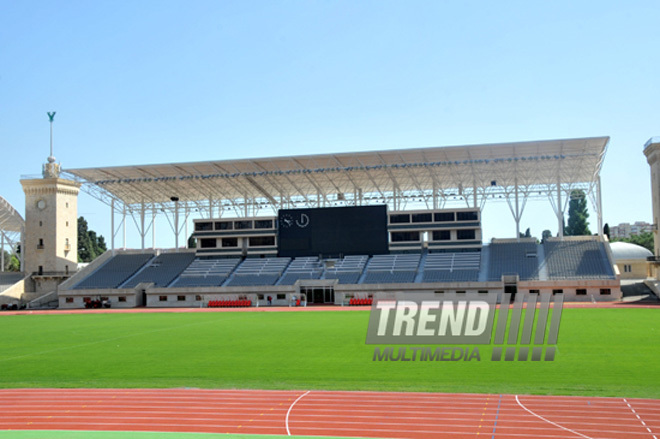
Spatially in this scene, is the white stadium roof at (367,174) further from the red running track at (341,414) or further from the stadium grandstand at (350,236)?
the red running track at (341,414)

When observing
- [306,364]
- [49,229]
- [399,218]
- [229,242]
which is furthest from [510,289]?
[49,229]

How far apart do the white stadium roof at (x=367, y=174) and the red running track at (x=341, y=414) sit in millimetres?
41364

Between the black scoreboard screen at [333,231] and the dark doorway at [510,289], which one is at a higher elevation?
the black scoreboard screen at [333,231]

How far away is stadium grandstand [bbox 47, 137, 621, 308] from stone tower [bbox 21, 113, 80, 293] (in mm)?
3644

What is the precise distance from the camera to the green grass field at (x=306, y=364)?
14.4 metres

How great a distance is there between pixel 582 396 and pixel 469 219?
46.8 meters

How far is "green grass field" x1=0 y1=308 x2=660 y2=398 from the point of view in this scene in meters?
14.4

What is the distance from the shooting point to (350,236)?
60.0m

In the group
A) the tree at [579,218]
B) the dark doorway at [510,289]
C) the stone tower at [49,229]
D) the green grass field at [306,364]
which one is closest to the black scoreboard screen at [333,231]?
the dark doorway at [510,289]

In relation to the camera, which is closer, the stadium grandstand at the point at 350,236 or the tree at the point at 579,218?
the stadium grandstand at the point at 350,236

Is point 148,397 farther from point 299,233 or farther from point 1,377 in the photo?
point 299,233

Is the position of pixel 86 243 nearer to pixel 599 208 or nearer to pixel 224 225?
pixel 224 225

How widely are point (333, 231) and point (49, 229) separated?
30.8m

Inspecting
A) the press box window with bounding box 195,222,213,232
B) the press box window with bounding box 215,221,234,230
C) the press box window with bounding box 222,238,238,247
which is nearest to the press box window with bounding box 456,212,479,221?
the press box window with bounding box 222,238,238,247
